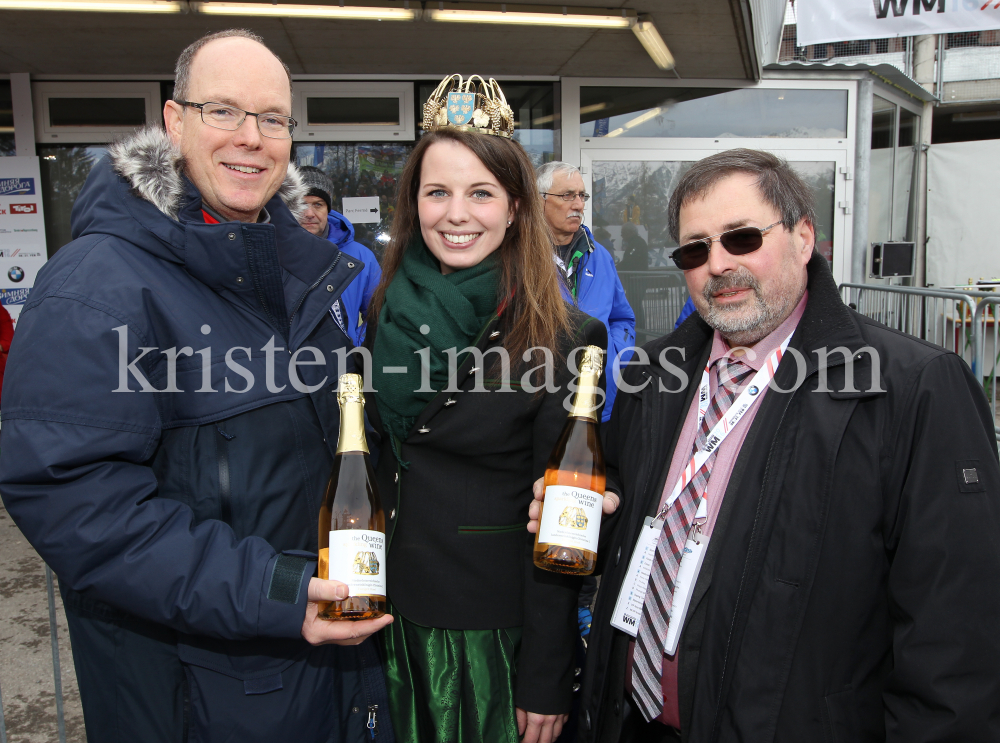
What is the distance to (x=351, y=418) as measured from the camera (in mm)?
1701

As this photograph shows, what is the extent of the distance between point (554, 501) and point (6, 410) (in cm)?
114

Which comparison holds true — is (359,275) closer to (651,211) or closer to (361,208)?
(361,208)

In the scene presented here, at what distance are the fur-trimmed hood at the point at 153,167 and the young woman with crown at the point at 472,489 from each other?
0.64m

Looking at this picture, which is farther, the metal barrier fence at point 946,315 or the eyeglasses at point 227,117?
the metal barrier fence at point 946,315

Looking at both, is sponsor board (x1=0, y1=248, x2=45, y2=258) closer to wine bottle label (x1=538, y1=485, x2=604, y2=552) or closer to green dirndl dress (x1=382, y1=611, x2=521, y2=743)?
green dirndl dress (x1=382, y1=611, x2=521, y2=743)

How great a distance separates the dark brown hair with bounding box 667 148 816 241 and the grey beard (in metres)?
0.18

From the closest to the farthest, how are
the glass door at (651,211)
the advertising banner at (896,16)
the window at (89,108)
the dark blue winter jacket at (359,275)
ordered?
the dark blue winter jacket at (359,275)
the advertising banner at (896,16)
the window at (89,108)
the glass door at (651,211)

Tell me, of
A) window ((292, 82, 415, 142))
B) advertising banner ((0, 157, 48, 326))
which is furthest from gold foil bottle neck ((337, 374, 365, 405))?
advertising banner ((0, 157, 48, 326))

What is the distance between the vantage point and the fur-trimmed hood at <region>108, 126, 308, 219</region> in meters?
1.66

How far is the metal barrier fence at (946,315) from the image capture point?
16.3 ft

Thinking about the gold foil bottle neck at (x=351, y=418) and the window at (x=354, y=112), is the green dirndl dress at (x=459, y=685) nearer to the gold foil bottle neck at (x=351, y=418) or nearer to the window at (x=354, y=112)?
the gold foil bottle neck at (x=351, y=418)

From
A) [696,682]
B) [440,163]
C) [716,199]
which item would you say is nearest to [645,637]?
[696,682]

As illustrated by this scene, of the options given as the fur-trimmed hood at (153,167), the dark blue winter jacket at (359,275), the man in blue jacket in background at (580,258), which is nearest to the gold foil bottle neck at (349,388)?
the fur-trimmed hood at (153,167)

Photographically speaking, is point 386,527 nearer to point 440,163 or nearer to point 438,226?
point 438,226
